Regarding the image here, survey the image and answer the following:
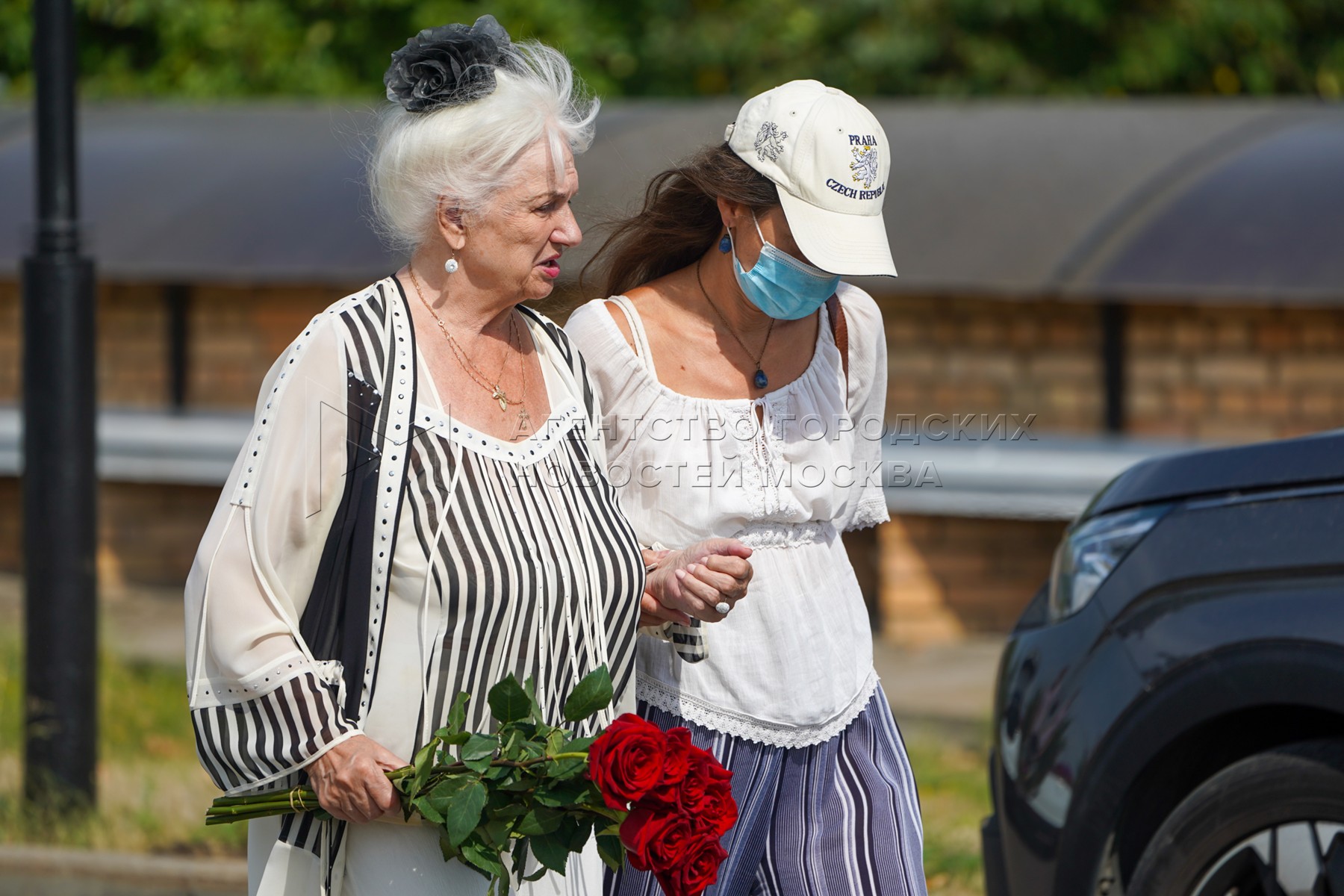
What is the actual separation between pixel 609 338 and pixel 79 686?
3.18m

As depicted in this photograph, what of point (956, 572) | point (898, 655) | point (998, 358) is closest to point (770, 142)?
point (898, 655)

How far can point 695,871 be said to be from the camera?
2.45m

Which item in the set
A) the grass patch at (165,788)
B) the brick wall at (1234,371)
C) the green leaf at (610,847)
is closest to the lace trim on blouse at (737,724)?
the green leaf at (610,847)

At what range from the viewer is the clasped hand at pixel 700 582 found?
2689 mm

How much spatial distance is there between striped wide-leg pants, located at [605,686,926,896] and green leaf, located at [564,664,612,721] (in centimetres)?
48

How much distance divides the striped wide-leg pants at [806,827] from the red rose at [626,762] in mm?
552

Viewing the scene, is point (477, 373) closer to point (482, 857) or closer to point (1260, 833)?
point (482, 857)

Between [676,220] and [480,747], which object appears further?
[676,220]

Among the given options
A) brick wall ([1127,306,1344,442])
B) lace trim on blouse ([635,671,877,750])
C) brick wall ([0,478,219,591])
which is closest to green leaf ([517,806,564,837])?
lace trim on blouse ([635,671,877,750])

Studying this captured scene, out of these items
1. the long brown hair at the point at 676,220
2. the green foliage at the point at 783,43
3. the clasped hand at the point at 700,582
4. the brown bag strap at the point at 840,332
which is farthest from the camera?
the green foliage at the point at 783,43

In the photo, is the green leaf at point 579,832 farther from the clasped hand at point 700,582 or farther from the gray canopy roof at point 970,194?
the gray canopy roof at point 970,194

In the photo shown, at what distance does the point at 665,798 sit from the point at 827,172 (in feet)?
3.74

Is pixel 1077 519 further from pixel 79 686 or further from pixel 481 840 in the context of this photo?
pixel 79 686

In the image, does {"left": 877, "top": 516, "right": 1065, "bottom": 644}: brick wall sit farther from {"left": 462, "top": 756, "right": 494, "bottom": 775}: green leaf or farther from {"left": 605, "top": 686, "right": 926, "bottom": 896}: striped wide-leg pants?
{"left": 462, "top": 756, "right": 494, "bottom": 775}: green leaf
